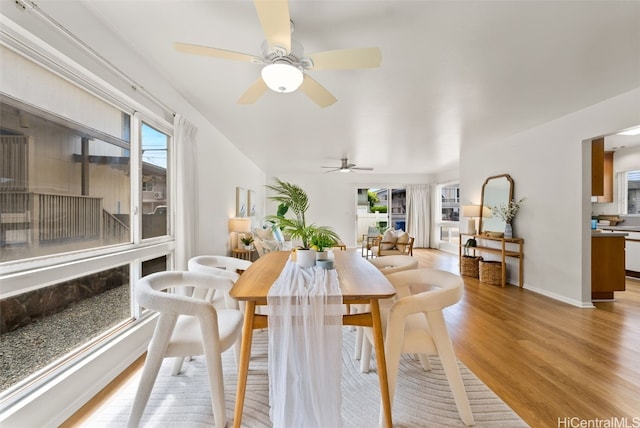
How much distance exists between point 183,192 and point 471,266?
4788 millimetres

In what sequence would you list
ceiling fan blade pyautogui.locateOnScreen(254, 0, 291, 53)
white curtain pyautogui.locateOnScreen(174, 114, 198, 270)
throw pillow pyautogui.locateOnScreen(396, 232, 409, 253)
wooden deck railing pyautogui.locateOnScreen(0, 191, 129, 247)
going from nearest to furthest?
ceiling fan blade pyautogui.locateOnScreen(254, 0, 291, 53), wooden deck railing pyautogui.locateOnScreen(0, 191, 129, 247), white curtain pyautogui.locateOnScreen(174, 114, 198, 270), throw pillow pyautogui.locateOnScreen(396, 232, 409, 253)

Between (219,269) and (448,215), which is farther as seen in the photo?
(448,215)

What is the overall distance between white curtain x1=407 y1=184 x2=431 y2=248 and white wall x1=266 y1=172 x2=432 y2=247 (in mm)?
453

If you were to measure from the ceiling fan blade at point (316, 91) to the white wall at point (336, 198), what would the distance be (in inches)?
247

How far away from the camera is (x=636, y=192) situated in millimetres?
4828

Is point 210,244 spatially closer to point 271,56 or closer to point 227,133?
Result: point 227,133

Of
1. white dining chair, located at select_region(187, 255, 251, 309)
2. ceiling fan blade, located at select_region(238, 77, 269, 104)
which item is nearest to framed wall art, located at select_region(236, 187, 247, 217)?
white dining chair, located at select_region(187, 255, 251, 309)

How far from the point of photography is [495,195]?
4527mm

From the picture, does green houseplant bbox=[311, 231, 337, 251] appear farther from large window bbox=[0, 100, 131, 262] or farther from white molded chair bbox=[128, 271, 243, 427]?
large window bbox=[0, 100, 131, 262]

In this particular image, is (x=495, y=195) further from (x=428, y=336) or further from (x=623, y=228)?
(x=428, y=336)

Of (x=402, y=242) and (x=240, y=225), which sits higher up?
(x=240, y=225)

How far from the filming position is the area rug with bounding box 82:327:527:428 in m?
1.46

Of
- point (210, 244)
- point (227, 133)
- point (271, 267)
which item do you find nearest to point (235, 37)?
point (271, 267)

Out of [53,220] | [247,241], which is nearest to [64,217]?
[53,220]
